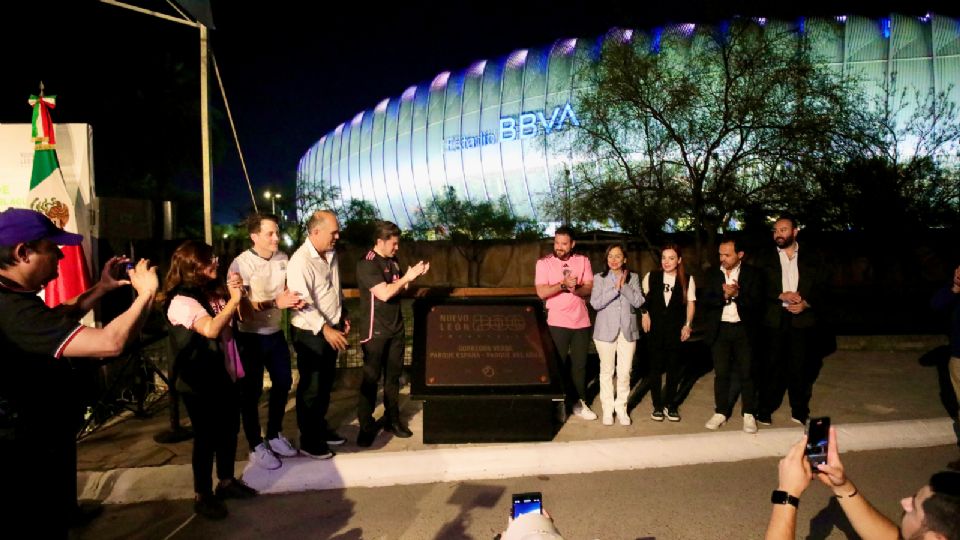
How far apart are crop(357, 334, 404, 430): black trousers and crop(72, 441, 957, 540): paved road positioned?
896 mm

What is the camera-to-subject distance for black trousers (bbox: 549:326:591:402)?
595 cm

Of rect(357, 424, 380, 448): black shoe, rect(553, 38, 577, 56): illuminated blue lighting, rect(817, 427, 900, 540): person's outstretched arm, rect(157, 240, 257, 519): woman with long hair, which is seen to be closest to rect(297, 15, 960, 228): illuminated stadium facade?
rect(553, 38, 577, 56): illuminated blue lighting

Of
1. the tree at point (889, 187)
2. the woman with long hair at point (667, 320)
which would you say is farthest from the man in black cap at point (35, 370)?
the tree at point (889, 187)

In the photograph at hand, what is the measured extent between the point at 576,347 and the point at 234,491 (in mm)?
3462

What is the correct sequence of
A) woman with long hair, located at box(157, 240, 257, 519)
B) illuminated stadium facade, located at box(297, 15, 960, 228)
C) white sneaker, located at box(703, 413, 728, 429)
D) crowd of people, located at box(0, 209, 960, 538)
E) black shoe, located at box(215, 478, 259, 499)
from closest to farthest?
crowd of people, located at box(0, 209, 960, 538) < woman with long hair, located at box(157, 240, 257, 519) < black shoe, located at box(215, 478, 259, 499) < white sneaker, located at box(703, 413, 728, 429) < illuminated stadium facade, located at box(297, 15, 960, 228)

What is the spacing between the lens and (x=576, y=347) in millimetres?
5984

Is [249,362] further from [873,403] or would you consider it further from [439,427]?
[873,403]

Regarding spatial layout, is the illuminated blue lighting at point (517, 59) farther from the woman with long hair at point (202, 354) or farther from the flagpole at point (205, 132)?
the woman with long hair at point (202, 354)

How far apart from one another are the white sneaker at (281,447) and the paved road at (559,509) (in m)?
0.53

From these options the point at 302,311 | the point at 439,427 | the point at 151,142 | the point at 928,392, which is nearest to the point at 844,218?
the point at 928,392

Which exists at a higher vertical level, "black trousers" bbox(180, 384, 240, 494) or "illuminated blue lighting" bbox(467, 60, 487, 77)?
"illuminated blue lighting" bbox(467, 60, 487, 77)

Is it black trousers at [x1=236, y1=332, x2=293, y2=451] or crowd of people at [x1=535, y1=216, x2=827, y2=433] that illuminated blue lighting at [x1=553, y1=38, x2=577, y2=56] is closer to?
crowd of people at [x1=535, y1=216, x2=827, y2=433]

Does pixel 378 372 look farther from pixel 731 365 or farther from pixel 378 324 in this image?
pixel 731 365

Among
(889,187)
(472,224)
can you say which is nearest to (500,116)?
(472,224)
